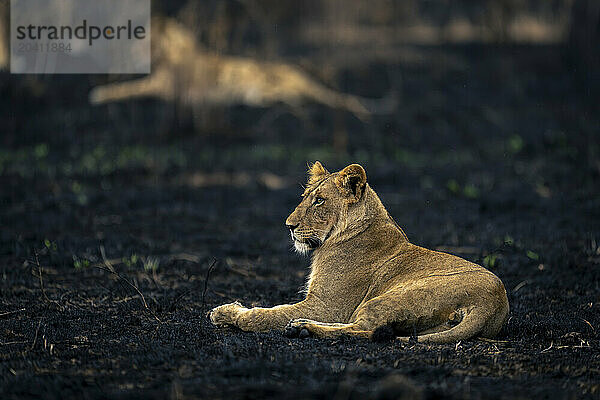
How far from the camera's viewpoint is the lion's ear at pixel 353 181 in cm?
601

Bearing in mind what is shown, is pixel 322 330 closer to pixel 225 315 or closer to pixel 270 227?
pixel 225 315

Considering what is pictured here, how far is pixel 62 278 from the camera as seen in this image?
305 inches

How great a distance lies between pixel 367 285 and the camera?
5844 mm

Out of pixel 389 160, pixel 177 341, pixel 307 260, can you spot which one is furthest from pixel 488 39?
pixel 177 341

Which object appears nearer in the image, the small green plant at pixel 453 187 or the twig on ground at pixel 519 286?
the twig on ground at pixel 519 286

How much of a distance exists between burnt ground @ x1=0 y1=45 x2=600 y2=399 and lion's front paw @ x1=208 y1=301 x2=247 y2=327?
0.14 metres

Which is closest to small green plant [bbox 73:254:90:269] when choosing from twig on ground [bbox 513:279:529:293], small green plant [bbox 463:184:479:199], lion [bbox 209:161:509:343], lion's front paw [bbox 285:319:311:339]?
lion [bbox 209:161:509:343]

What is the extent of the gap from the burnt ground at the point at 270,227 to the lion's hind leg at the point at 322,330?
0.33ft

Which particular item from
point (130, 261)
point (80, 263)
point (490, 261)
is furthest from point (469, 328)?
point (80, 263)

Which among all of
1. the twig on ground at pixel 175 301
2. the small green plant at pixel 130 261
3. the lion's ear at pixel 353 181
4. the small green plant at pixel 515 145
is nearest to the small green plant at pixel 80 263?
the small green plant at pixel 130 261

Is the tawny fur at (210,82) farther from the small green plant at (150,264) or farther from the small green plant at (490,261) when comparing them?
the small green plant at (490,261)

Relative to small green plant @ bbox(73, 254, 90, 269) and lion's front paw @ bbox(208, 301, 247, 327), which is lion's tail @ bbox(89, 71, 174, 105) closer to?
small green plant @ bbox(73, 254, 90, 269)

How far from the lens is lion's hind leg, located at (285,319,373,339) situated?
5242 millimetres

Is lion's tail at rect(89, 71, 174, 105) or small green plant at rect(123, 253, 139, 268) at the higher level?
lion's tail at rect(89, 71, 174, 105)
